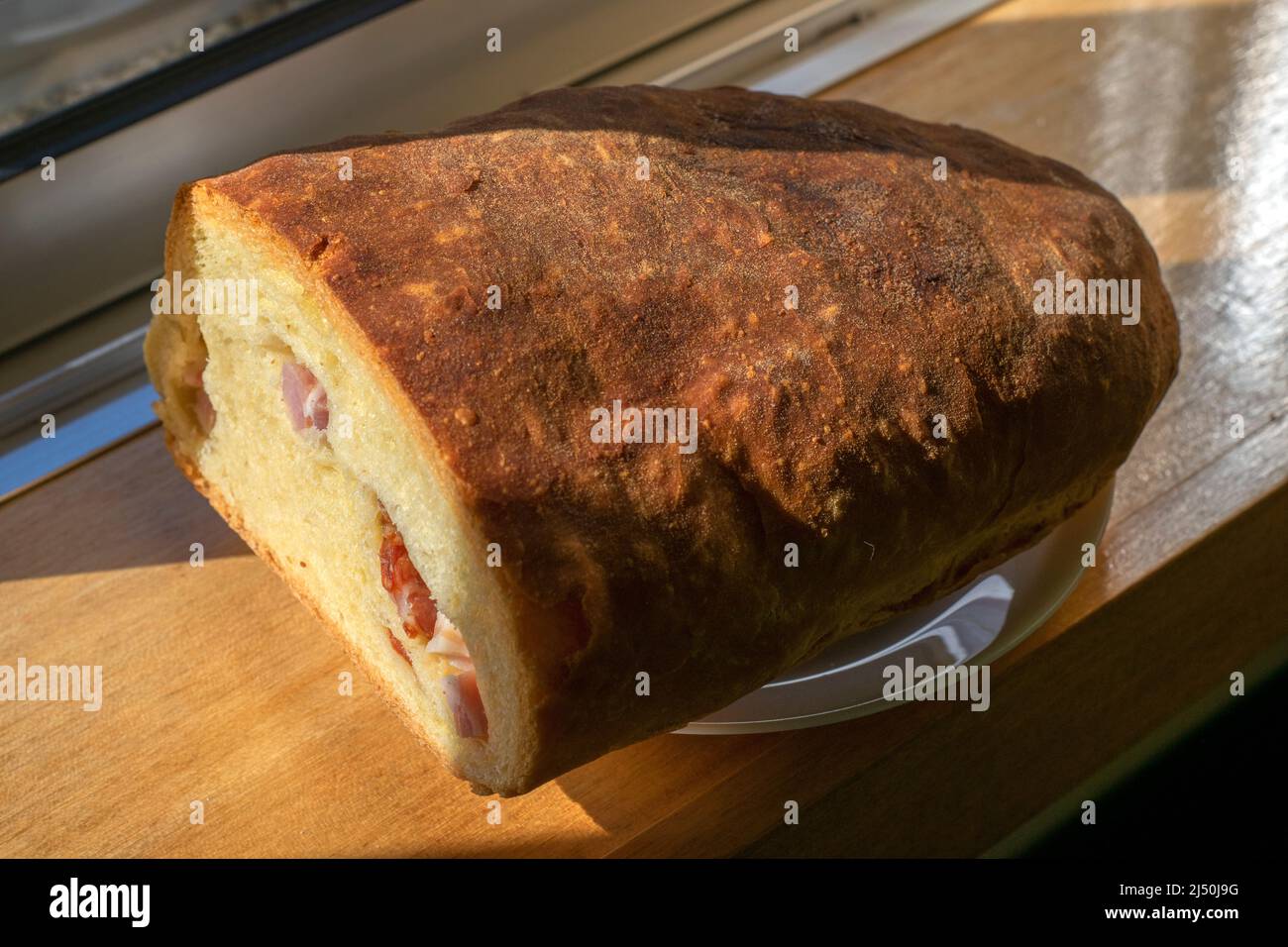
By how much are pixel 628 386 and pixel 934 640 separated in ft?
1.60

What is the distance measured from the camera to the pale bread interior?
4.04ft

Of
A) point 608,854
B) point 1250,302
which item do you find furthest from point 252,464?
point 1250,302

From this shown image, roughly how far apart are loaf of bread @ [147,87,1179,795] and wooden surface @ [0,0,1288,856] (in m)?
0.10

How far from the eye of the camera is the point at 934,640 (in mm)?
1548

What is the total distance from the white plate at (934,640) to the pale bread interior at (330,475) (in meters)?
0.27

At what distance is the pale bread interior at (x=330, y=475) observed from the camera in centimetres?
123

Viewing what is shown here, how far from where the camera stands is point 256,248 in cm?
137
